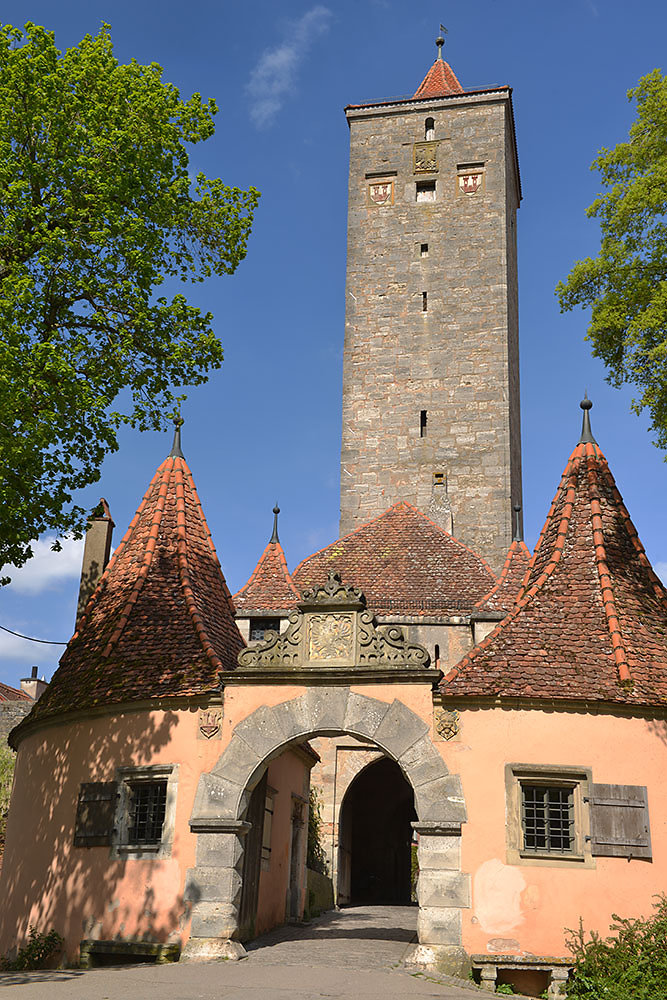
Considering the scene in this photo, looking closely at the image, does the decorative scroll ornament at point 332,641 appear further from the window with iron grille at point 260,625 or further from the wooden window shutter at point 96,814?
the window with iron grille at point 260,625

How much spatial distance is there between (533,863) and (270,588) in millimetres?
10539

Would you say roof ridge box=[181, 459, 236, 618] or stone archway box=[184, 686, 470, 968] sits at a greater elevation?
roof ridge box=[181, 459, 236, 618]

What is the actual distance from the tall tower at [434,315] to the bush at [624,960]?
1729 cm

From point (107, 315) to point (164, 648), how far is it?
4.31 m

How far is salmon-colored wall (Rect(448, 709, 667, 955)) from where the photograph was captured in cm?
1127

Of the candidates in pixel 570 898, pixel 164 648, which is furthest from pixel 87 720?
pixel 570 898

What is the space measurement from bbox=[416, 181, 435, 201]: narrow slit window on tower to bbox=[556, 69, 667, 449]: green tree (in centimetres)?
1989

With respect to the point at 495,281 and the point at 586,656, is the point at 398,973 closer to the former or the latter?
the point at 586,656

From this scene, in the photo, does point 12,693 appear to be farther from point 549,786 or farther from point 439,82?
point 549,786

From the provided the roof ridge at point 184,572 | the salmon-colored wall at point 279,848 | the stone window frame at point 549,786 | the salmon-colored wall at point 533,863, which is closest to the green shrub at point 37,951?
the salmon-colored wall at point 279,848

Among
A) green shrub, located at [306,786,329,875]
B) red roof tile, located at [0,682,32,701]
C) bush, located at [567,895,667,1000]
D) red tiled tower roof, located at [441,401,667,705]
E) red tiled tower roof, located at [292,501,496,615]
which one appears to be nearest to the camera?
bush, located at [567,895,667,1000]

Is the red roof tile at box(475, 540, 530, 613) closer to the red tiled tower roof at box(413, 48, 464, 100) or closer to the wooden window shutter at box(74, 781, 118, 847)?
the wooden window shutter at box(74, 781, 118, 847)

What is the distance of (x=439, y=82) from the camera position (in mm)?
36688

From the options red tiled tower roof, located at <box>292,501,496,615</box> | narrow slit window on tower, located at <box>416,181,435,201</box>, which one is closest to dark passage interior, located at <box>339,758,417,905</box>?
red tiled tower roof, located at <box>292,501,496,615</box>
